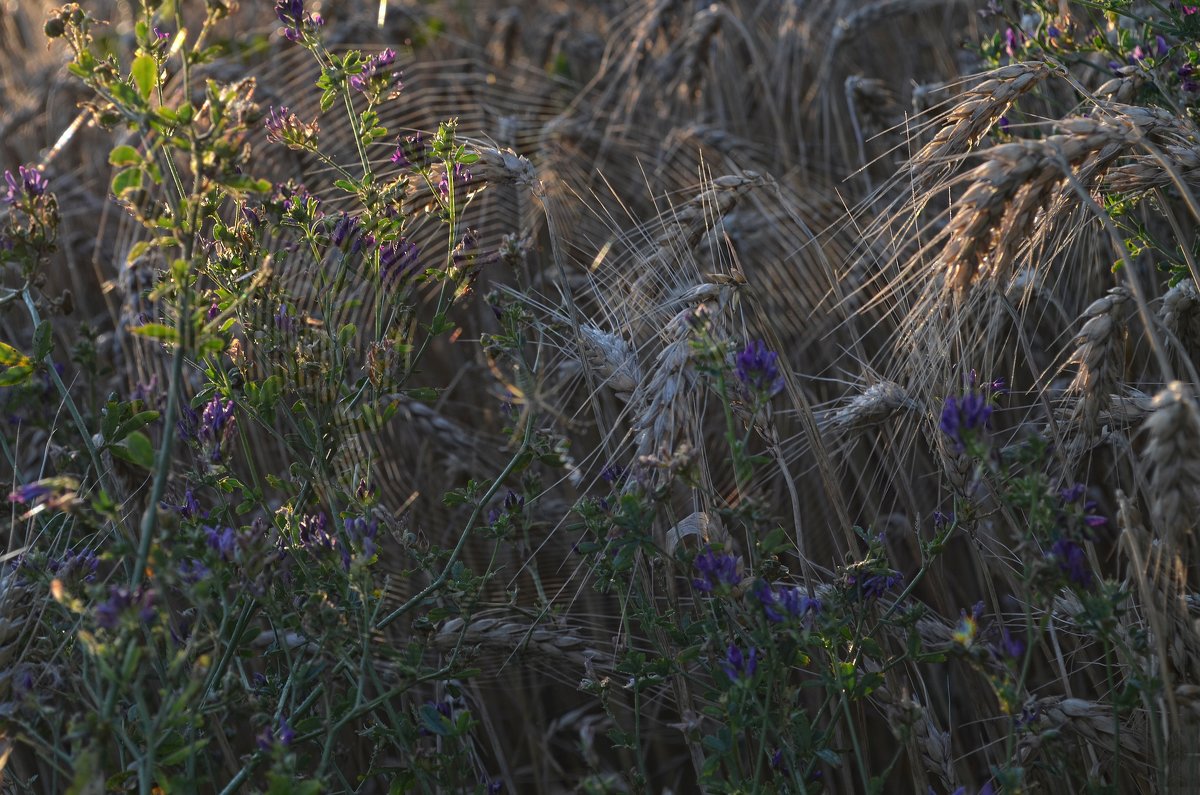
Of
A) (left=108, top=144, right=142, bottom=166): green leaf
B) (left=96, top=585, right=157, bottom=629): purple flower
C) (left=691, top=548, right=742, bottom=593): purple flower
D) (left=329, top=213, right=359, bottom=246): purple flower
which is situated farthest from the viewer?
(left=329, top=213, right=359, bottom=246): purple flower

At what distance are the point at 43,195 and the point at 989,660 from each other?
60.8 inches

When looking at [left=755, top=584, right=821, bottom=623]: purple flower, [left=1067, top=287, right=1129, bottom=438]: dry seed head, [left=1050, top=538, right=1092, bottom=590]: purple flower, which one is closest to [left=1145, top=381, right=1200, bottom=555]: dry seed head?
[left=1050, top=538, right=1092, bottom=590]: purple flower

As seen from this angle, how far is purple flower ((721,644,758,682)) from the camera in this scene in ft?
4.64

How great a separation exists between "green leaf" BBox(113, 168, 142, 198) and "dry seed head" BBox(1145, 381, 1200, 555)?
128 centimetres

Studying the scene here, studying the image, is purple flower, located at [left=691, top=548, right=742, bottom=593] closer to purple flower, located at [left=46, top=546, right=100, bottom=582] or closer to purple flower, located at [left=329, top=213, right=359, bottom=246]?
purple flower, located at [left=329, top=213, right=359, bottom=246]

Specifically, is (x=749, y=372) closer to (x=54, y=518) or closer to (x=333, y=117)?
(x=54, y=518)

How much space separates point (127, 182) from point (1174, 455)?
4.37ft

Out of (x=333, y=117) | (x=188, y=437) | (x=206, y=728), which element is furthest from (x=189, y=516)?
(x=333, y=117)

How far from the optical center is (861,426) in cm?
201

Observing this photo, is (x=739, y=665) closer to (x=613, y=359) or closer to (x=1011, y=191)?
(x=613, y=359)

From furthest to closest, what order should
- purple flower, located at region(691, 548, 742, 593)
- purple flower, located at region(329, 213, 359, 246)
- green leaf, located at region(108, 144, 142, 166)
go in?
purple flower, located at region(329, 213, 359, 246), purple flower, located at region(691, 548, 742, 593), green leaf, located at region(108, 144, 142, 166)

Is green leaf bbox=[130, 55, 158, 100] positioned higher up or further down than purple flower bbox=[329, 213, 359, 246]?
higher up

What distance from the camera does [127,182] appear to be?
136 centimetres

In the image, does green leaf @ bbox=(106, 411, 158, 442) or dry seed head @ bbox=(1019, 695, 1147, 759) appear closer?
dry seed head @ bbox=(1019, 695, 1147, 759)
